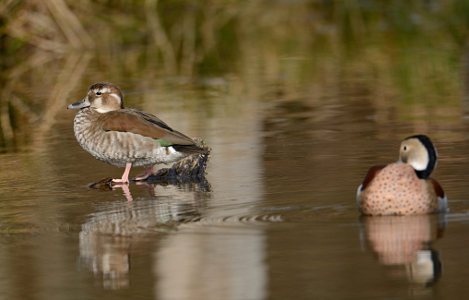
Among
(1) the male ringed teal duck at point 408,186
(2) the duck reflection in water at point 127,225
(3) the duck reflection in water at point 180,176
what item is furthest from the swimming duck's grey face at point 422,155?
(3) the duck reflection in water at point 180,176

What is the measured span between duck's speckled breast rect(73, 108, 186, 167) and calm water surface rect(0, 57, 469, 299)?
0.27 metres

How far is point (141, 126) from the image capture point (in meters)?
9.79

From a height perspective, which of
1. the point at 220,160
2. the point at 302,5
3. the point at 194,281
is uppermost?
the point at 302,5

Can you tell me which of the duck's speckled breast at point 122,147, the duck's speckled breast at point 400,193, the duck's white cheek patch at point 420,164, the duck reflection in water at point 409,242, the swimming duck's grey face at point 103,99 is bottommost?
the duck reflection in water at point 409,242

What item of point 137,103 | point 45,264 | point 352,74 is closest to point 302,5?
point 352,74

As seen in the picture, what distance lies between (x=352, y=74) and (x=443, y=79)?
1921mm

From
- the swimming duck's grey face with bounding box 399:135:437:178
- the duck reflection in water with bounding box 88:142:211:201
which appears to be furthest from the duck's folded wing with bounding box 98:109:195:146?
the swimming duck's grey face with bounding box 399:135:437:178

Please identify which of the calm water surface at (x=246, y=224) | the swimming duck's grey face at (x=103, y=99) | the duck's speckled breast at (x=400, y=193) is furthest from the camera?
the swimming duck's grey face at (x=103, y=99)

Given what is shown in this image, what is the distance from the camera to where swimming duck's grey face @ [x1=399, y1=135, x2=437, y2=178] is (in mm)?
7348

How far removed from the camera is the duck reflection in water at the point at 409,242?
20.2 feet

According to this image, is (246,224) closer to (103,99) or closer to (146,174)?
(146,174)

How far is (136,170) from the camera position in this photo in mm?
10789

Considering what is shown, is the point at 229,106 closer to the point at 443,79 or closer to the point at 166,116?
the point at 166,116

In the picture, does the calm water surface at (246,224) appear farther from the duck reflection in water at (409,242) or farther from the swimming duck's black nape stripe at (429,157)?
the swimming duck's black nape stripe at (429,157)
